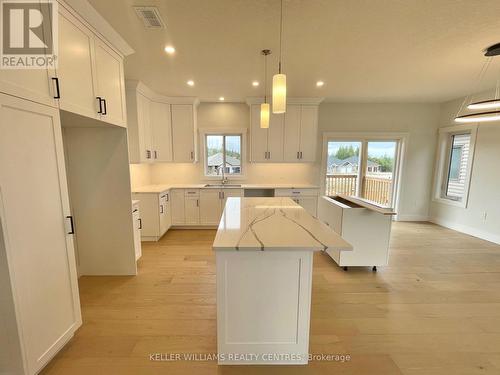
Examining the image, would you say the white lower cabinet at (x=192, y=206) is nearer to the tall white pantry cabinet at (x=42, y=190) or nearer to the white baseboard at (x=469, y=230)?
the tall white pantry cabinet at (x=42, y=190)

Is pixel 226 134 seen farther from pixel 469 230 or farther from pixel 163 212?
pixel 469 230

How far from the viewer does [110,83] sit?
7.08ft

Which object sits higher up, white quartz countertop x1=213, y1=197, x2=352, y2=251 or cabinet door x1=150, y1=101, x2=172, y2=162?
cabinet door x1=150, y1=101, x2=172, y2=162

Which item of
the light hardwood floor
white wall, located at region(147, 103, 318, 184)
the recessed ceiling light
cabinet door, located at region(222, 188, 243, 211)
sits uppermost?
Answer: the recessed ceiling light

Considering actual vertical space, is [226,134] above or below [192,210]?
above

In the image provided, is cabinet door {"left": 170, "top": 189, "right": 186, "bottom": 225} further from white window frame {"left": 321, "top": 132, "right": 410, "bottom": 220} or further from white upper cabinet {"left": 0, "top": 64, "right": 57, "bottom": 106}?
white window frame {"left": 321, "top": 132, "right": 410, "bottom": 220}

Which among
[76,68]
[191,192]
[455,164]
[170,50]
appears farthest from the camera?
[455,164]

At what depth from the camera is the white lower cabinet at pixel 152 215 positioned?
3.70 m

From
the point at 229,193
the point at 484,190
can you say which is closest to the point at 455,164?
the point at 484,190

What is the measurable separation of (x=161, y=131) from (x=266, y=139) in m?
2.12

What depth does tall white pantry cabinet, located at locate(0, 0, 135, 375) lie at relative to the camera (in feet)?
4.02

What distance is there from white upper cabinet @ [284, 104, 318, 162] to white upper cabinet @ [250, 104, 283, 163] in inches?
5.8

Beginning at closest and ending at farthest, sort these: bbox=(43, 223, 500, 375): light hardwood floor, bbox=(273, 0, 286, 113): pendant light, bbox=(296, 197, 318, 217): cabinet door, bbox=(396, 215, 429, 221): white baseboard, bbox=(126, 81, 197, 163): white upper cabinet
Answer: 1. bbox=(43, 223, 500, 375): light hardwood floor
2. bbox=(273, 0, 286, 113): pendant light
3. bbox=(126, 81, 197, 163): white upper cabinet
4. bbox=(296, 197, 318, 217): cabinet door
5. bbox=(396, 215, 429, 221): white baseboard

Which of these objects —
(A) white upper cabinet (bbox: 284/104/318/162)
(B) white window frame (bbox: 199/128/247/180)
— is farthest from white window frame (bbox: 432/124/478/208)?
(B) white window frame (bbox: 199/128/247/180)
